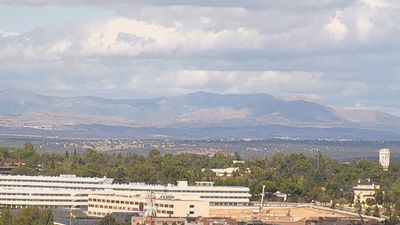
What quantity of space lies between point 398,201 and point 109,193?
26465 mm

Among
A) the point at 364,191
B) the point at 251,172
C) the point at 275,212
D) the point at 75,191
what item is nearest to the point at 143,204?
the point at 275,212

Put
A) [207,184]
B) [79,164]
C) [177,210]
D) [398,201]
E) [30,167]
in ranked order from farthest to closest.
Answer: [79,164], [30,167], [207,184], [398,201], [177,210]

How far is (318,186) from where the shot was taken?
15075 cm

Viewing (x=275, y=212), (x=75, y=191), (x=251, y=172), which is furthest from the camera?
(x=251, y=172)

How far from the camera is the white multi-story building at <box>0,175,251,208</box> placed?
13812 centimetres

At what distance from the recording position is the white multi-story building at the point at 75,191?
13812 cm

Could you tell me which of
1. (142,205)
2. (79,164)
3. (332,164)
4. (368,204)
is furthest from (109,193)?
(332,164)

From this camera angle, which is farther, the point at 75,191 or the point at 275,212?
the point at 75,191

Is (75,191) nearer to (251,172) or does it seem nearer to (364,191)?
(251,172)

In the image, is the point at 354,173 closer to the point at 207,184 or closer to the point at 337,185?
the point at 337,185

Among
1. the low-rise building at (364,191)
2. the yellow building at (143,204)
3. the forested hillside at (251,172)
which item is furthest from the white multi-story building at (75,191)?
the low-rise building at (364,191)

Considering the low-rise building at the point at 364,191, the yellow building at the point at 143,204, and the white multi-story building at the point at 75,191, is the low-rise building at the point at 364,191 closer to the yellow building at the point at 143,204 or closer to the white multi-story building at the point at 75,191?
the white multi-story building at the point at 75,191

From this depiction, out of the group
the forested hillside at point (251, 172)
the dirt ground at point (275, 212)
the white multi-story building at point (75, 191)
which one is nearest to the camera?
the dirt ground at point (275, 212)

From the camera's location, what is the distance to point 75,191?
141m
